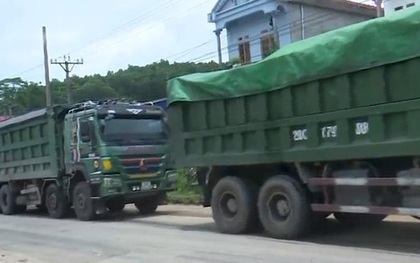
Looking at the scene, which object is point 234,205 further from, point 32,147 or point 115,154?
point 32,147

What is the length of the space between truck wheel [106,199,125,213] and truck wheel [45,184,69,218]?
118cm

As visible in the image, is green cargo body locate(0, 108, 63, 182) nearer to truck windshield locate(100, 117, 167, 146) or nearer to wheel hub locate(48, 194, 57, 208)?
wheel hub locate(48, 194, 57, 208)

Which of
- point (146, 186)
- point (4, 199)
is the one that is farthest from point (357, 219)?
point (4, 199)

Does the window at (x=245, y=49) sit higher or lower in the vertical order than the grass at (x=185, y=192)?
higher

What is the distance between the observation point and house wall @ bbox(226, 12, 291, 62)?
30938mm

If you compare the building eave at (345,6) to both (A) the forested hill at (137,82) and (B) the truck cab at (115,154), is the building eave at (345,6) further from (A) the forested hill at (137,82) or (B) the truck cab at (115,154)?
(B) the truck cab at (115,154)

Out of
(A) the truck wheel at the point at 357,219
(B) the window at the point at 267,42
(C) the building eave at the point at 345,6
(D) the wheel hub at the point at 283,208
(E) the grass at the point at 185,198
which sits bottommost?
(A) the truck wheel at the point at 357,219

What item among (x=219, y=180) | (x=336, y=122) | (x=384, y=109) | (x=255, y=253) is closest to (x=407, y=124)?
(x=384, y=109)

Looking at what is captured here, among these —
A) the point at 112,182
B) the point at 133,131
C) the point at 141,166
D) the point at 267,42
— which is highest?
the point at 267,42

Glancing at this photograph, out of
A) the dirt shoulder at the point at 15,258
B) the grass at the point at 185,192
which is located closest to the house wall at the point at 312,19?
the grass at the point at 185,192

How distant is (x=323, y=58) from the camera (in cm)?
975

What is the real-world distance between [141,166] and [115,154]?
749 mm

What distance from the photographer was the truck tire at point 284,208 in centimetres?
1034

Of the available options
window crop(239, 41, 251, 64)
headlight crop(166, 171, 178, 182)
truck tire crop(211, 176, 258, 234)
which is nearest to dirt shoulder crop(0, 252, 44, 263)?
truck tire crop(211, 176, 258, 234)
